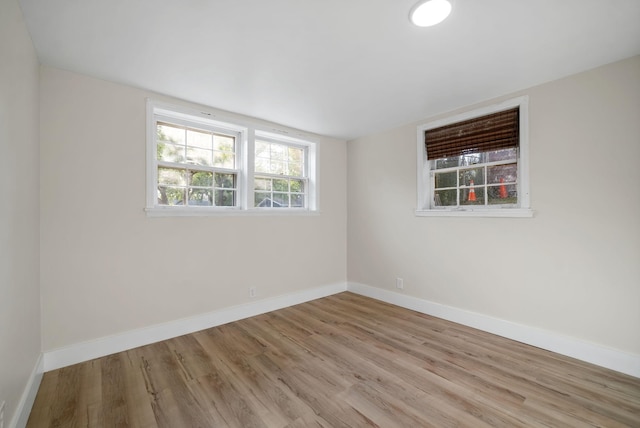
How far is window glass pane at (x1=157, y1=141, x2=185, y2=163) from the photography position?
2807 mm

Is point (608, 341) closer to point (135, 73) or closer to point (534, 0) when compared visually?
point (534, 0)

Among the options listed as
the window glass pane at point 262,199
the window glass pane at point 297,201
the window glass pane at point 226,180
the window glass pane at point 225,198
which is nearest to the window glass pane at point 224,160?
the window glass pane at point 226,180

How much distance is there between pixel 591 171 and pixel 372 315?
253 centimetres

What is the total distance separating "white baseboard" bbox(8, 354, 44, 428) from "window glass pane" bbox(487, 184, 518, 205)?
3976mm

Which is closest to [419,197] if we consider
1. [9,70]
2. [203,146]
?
[203,146]

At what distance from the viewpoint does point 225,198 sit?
128 inches

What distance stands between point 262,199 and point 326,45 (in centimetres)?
210

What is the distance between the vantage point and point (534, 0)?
1.54 m

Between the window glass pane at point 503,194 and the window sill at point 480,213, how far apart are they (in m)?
0.14

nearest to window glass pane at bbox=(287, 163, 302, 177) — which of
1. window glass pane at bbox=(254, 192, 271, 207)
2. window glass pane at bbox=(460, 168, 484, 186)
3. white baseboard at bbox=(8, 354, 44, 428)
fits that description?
window glass pane at bbox=(254, 192, 271, 207)

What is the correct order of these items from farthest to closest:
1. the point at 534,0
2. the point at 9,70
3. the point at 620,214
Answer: the point at 620,214 → the point at 534,0 → the point at 9,70

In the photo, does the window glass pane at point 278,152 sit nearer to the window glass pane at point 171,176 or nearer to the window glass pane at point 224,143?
the window glass pane at point 224,143

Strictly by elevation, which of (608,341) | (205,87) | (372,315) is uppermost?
(205,87)

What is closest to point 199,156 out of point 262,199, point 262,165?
point 262,165
